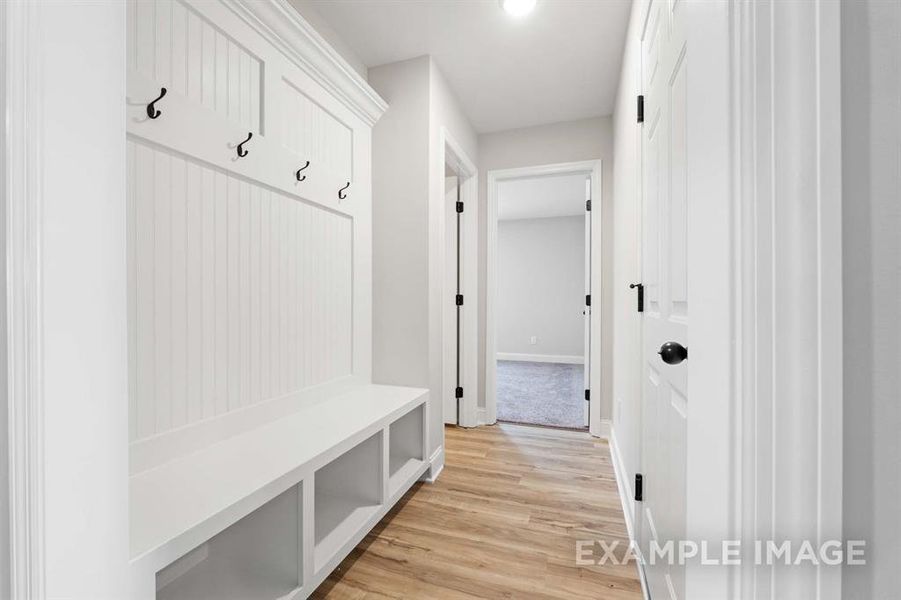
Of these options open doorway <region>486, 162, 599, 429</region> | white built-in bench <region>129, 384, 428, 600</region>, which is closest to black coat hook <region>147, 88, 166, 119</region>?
white built-in bench <region>129, 384, 428, 600</region>

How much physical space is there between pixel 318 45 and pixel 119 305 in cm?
151

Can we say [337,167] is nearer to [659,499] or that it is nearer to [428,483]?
[428,483]

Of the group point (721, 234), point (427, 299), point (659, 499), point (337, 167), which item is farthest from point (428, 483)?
point (721, 234)

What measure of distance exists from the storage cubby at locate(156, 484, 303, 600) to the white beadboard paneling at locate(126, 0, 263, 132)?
Answer: 1302mm

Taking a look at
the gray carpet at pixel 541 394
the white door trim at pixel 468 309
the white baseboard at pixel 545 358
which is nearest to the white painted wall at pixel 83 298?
the white door trim at pixel 468 309

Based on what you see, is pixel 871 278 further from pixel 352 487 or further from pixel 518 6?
pixel 518 6

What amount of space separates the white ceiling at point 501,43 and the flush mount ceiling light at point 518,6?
7cm

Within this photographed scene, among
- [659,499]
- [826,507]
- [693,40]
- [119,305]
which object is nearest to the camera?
[826,507]

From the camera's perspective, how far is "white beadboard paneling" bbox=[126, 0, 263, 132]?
1.13 metres

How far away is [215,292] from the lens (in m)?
1.37

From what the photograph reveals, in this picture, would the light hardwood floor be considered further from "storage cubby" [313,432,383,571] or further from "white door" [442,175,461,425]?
"white door" [442,175,461,425]

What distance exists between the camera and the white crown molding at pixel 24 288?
1.98 ft

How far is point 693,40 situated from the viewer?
0.57 metres

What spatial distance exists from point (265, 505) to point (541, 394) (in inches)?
144
